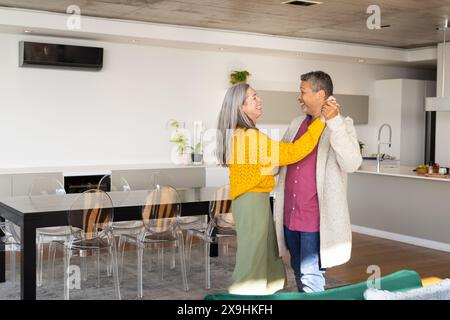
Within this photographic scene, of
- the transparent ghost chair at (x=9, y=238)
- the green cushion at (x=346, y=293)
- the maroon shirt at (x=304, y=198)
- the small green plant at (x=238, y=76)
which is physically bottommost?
the transparent ghost chair at (x=9, y=238)

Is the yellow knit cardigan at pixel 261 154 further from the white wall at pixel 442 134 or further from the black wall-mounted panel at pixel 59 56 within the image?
the white wall at pixel 442 134

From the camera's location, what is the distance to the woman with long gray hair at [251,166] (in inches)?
122

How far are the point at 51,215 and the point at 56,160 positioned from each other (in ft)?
10.8

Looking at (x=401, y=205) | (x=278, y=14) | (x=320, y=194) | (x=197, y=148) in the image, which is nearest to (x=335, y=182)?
(x=320, y=194)

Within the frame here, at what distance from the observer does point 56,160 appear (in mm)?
7355

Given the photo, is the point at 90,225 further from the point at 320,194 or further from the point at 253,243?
the point at 320,194

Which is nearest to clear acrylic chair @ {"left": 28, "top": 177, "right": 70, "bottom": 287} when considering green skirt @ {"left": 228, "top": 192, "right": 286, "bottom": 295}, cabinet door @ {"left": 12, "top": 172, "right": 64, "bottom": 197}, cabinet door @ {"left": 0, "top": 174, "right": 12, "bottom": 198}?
cabinet door @ {"left": 12, "top": 172, "right": 64, "bottom": 197}

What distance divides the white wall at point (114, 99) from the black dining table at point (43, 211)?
2.29 metres

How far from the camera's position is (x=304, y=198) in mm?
3197

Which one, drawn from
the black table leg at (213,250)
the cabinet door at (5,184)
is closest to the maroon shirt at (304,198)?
the black table leg at (213,250)

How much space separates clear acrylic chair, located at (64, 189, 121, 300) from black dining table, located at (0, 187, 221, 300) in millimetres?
82

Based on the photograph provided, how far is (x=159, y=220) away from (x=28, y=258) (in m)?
1.14
